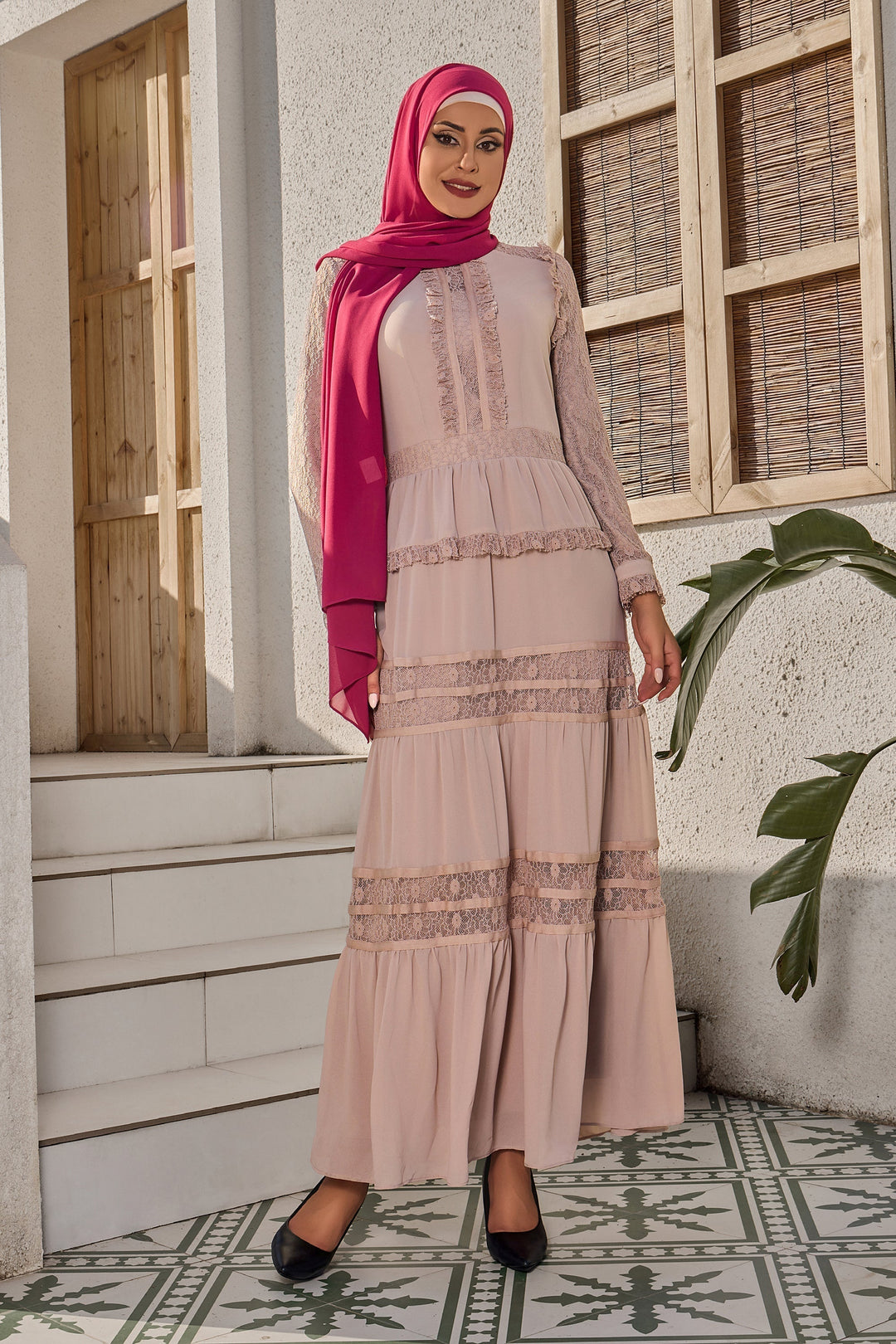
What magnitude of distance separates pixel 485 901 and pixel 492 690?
0.28 meters

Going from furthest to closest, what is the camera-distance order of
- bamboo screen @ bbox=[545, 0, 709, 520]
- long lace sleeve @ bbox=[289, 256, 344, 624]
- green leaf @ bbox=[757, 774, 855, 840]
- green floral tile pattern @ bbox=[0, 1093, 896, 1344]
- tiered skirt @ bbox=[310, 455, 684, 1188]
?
bamboo screen @ bbox=[545, 0, 709, 520]
green leaf @ bbox=[757, 774, 855, 840]
long lace sleeve @ bbox=[289, 256, 344, 624]
tiered skirt @ bbox=[310, 455, 684, 1188]
green floral tile pattern @ bbox=[0, 1093, 896, 1344]

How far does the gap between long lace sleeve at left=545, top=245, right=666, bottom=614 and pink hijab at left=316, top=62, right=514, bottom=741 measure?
0.15 metres

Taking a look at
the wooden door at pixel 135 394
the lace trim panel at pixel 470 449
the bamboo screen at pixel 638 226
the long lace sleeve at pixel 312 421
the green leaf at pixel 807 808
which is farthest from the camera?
the wooden door at pixel 135 394

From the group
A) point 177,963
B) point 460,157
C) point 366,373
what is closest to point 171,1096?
point 177,963

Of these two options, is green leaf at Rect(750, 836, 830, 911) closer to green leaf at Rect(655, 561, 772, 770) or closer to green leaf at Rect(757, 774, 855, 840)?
green leaf at Rect(757, 774, 855, 840)

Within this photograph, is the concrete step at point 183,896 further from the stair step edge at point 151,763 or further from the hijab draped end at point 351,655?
the hijab draped end at point 351,655

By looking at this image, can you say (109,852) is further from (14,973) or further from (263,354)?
(263,354)

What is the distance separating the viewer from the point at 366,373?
6.30ft

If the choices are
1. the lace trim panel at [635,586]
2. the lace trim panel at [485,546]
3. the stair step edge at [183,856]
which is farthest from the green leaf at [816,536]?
the stair step edge at [183,856]

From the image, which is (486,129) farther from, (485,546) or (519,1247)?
(519,1247)

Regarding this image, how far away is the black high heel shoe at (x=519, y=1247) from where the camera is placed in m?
1.85

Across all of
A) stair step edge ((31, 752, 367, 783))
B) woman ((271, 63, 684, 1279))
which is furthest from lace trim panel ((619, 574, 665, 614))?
stair step edge ((31, 752, 367, 783))

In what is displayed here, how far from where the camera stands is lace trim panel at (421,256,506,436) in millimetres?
1918

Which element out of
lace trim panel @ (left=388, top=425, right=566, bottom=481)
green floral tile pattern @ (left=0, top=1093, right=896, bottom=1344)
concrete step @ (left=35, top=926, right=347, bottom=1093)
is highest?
lace trim panel @ (left=388, top=425, right=566, bottom=481)
